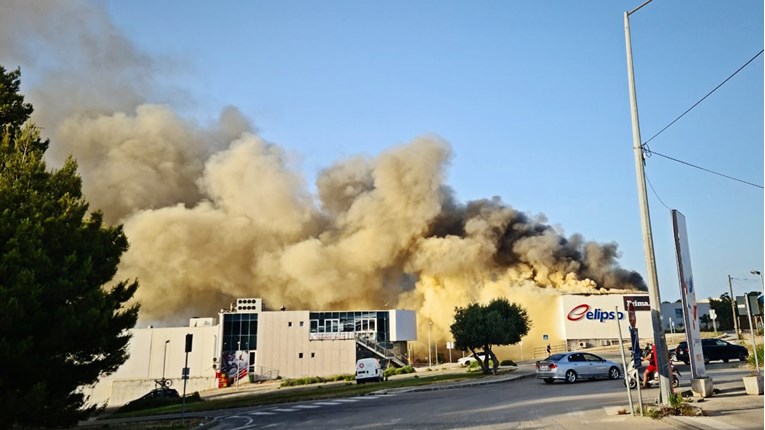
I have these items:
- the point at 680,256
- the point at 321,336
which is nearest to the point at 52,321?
the point at 680,256

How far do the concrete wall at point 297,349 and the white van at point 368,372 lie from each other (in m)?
18.7

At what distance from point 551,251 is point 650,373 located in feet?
192

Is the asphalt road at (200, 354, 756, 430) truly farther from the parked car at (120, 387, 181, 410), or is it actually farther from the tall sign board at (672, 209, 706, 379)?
the parked car at (120, 387, 181, 410)

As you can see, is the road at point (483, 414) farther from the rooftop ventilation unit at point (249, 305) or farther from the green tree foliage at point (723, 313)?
the green tree foliage at point (723, 313)

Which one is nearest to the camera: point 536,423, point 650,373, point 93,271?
point 536,423

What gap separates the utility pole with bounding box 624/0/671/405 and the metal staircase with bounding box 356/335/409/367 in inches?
1846

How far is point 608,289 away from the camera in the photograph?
77750 mm

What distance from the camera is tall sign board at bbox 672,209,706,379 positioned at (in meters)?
14.9

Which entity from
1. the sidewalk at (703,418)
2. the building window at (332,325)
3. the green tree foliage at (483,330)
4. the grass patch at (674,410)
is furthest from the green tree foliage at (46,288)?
the building window at (332,325)

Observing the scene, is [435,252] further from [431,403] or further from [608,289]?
[431,403]

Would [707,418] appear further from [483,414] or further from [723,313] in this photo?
[723,313]

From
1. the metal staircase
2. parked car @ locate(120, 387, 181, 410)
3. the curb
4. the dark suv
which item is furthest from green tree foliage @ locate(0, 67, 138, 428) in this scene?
the metal staircase

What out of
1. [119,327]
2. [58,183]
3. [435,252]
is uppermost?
[435,252]

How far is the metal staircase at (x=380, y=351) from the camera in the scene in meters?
59.3
